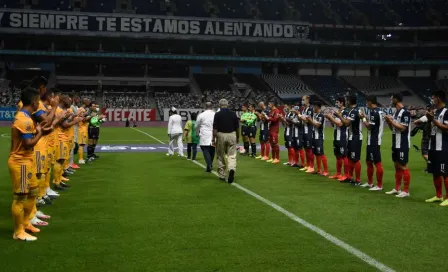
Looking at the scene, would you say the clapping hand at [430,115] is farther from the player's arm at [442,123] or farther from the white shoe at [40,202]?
the white shoe at [40,202]

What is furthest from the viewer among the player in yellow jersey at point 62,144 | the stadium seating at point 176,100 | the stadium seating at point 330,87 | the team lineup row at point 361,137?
the stadium seating at point 330,87

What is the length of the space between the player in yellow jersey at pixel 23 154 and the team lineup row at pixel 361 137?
7315 mm

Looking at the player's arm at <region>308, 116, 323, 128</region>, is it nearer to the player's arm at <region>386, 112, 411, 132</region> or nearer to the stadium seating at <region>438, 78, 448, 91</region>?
the player's arm at <region>386, 112, 411, 132</region>

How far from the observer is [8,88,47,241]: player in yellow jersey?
7.77m

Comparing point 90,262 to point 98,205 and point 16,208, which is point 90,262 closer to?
point 16,208

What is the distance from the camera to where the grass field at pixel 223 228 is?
273 inches

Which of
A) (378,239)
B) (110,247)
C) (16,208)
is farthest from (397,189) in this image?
(16,208)

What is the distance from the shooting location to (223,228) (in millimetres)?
8875

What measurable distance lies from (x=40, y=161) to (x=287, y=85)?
6438 centimetres

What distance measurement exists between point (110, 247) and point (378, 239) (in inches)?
154

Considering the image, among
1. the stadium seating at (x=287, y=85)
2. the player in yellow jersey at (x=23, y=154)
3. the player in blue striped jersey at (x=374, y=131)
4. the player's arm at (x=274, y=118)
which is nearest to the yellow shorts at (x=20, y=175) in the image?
the player in yellow jersey at (x=23, y=154)

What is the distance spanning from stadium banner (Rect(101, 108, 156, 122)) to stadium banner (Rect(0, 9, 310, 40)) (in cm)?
1412

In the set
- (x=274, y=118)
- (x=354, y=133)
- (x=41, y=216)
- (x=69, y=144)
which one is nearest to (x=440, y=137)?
(x=354, y=133)

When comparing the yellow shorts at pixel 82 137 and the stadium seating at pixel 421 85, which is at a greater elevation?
the stadium seating at pixel 421 85
